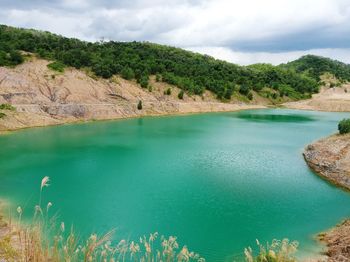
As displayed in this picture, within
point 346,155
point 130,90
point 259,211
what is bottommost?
point 259,211

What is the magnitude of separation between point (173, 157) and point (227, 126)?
74.9 feet

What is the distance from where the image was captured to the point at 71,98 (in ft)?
193

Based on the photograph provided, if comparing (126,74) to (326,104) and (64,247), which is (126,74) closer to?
(326,104)

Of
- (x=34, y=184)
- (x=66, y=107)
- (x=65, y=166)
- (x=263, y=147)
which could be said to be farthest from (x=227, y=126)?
(x=34, y=184)

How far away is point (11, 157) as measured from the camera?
31391mm

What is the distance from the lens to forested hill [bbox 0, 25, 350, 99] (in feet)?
217

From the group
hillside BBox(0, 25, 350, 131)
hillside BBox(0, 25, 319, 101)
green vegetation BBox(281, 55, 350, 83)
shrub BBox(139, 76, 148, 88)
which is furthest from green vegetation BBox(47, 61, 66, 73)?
green vegetation BBox(281, 55, 350, 83)

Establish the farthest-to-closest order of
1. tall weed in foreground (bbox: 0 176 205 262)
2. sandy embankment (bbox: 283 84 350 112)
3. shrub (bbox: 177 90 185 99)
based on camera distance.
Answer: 1. sandy embankment (bbox: 283 84 350 112)
2. shrub (bbox: 177 90 185 99)
3. tall weed in foreground (bbox: 0 176 205 262)

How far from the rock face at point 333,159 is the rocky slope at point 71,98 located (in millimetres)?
35827

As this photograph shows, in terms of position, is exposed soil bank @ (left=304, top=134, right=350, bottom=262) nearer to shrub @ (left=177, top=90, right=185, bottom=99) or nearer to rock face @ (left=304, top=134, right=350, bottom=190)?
rock face @ (left=304, top=134, right=350, bottom=190)

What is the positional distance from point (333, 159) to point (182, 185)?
13406 mm

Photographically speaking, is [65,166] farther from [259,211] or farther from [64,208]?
[259,211]

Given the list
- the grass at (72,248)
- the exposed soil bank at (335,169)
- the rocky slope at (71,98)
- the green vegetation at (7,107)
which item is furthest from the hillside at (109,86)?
the grass at (72,248)

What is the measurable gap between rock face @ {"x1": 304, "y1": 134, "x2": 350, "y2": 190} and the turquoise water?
1021 millimetres
